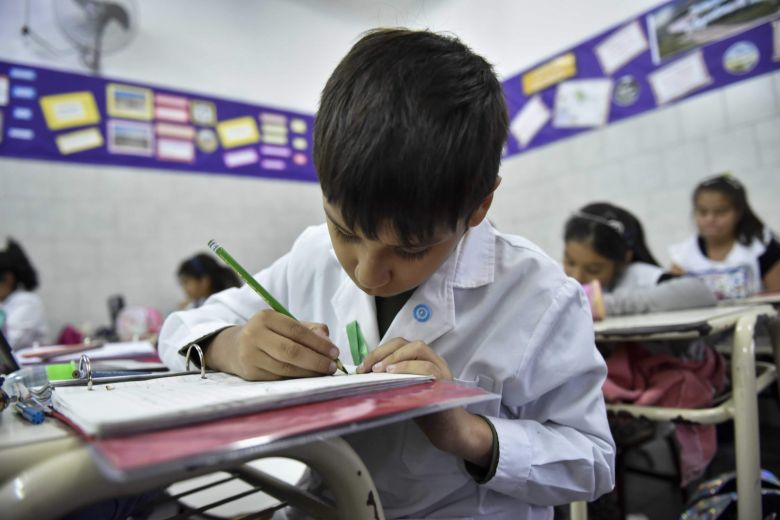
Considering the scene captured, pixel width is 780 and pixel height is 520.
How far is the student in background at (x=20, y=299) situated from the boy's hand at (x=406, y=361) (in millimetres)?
2708

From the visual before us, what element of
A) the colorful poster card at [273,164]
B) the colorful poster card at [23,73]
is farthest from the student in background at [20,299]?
the colorful poster card at [273,164]

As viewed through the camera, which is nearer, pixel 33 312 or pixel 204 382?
pixel 204 382

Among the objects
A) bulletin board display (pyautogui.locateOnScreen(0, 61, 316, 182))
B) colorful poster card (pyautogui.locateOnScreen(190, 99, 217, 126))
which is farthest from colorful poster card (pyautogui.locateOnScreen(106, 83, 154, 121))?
colorful poster card (pyautogui.locateOnScreen(190, 99, 217, 126))

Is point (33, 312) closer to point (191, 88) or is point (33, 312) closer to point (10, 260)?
point (10, 260)

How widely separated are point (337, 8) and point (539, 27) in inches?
71.3

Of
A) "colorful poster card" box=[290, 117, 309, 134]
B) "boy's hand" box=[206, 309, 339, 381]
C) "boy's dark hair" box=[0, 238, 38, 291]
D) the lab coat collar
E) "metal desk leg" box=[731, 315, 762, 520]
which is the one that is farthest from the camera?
"colorful poster card" box=[290, 117, 309, 134]

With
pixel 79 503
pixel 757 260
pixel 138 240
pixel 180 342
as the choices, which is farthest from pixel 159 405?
pixel 138 240

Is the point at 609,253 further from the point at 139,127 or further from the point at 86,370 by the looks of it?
the point at 139,127

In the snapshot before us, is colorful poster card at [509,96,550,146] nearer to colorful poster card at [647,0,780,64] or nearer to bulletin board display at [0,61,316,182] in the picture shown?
colorful poster card at [647,0,780,64]

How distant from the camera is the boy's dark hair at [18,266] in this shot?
2902mm

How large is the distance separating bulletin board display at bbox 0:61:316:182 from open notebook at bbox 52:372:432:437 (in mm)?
3451

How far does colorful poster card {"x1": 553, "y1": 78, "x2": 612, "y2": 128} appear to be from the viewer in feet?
10.5

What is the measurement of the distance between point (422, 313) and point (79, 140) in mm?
3525

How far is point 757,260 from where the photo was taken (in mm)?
2467
